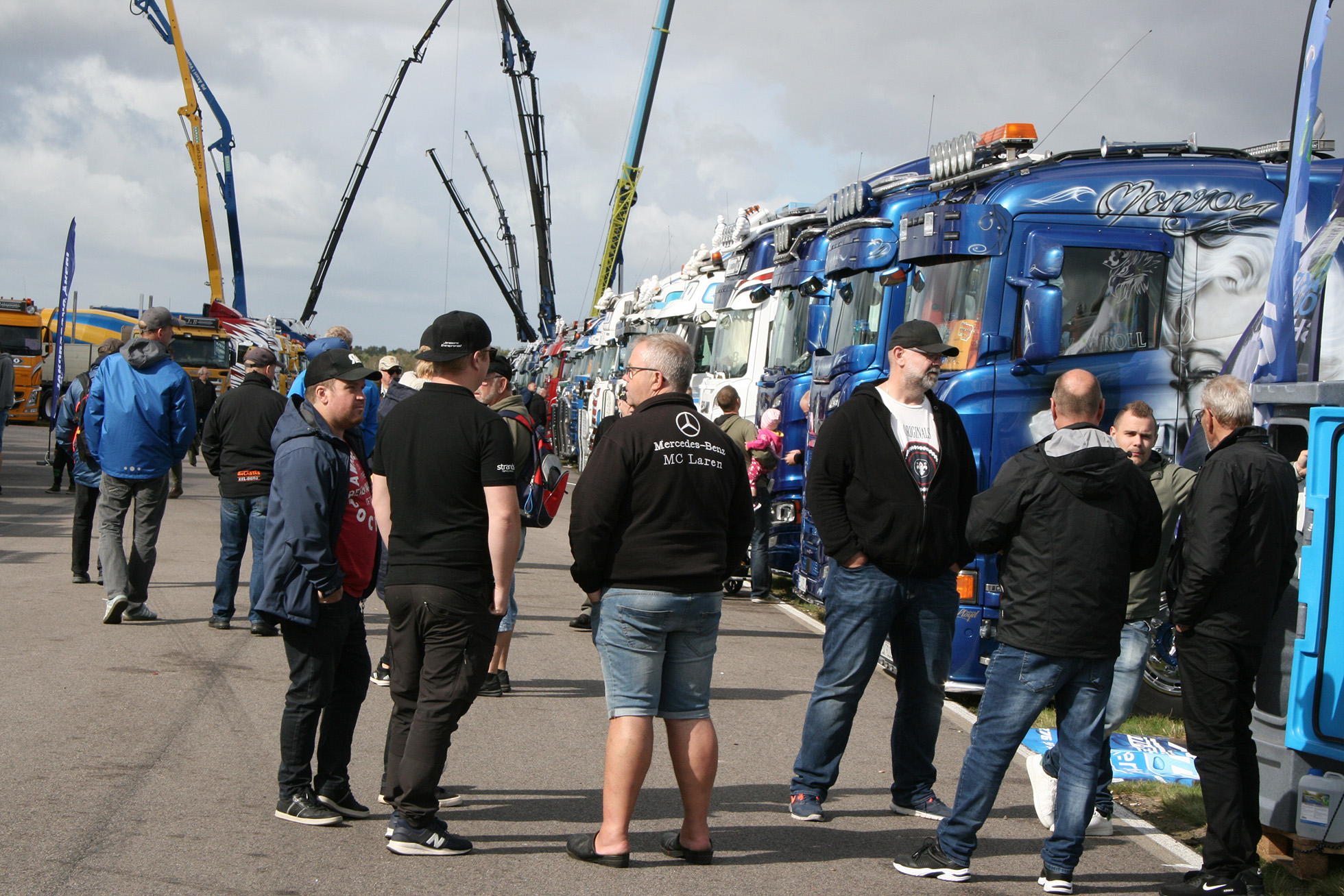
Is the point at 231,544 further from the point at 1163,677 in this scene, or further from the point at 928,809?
the point at 1163,677

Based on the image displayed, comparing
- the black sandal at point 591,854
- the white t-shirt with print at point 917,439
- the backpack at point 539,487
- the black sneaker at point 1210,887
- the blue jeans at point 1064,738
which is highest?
the white t-shirt with print at point 917,439

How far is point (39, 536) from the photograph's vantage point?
12453 millimetres

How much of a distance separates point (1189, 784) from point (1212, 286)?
347 centimetres

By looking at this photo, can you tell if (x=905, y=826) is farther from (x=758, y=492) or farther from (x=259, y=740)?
(x=758, y=492)

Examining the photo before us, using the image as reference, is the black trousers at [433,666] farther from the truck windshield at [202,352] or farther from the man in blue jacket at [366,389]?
the truck windshield at [202,352]

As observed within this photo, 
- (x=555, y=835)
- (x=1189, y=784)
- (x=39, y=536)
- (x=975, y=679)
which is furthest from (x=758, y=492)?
(x=39, y=536)

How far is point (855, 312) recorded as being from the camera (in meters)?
9.23

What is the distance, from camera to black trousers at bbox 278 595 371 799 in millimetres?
4559

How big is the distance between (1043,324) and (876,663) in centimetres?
295

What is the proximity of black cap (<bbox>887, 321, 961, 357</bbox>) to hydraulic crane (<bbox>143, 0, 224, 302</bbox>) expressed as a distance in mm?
42959

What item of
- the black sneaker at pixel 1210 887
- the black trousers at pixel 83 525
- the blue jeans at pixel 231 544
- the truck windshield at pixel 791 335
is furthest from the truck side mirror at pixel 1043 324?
the black trousers at pixel 83 525

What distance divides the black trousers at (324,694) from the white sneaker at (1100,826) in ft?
10.1

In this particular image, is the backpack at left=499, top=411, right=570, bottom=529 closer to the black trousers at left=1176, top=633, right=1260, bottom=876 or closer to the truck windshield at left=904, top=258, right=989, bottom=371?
the truck windshield at left=904, top=258, right=989, bottom=371

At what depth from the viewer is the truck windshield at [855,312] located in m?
8.86
